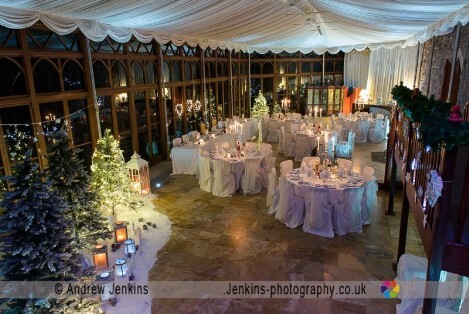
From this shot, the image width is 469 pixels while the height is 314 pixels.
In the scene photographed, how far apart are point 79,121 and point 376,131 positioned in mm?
10656

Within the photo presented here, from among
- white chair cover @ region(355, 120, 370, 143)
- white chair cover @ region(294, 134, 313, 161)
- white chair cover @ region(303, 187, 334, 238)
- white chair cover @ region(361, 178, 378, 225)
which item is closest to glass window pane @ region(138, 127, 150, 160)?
white chair cover @ region(294, 134, 313, 161)

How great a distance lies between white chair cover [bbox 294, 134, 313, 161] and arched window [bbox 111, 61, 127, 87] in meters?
5.50

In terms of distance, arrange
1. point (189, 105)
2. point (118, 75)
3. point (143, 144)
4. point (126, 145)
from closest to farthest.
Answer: point (118, 75), point (126, 145), point (143, 144), point (189, 105)

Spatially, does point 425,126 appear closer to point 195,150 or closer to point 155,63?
point 195,150

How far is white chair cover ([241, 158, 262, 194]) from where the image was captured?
8.05 meters

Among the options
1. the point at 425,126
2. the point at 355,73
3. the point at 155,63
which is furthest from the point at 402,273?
the point at 355,73

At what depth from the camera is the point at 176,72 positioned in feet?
37.9

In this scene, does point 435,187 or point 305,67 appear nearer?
point 435,187

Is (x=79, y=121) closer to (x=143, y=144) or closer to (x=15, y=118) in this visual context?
(x=15, y=118)

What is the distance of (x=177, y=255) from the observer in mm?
5613

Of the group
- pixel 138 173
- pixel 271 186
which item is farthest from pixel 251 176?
pixel 138 173

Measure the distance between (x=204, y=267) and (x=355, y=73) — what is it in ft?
54.7

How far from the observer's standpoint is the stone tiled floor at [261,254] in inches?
175

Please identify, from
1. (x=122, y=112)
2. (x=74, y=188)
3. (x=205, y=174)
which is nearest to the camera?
(x=74, y=188)
